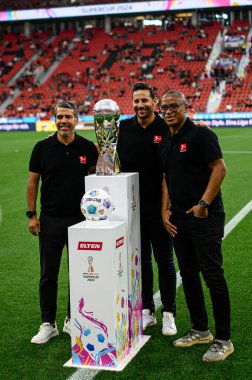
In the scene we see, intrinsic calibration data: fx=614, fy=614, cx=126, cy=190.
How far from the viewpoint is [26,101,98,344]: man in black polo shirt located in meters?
5.36

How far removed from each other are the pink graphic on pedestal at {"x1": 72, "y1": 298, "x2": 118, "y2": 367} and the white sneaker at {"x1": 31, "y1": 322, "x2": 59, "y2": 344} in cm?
61

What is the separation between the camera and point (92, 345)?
474 centimetres

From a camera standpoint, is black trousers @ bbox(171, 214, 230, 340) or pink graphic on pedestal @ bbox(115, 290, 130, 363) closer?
pink graphic on pedestal @ bbox(115, 290, 130, 363)

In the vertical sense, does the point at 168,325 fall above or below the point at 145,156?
below

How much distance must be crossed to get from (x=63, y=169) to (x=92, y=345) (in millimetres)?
1546

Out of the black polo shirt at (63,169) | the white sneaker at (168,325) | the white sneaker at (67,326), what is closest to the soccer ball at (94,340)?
the white sneaker at (67,326)

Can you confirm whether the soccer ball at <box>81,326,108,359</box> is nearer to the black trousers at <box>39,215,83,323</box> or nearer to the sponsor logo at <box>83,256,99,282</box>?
the sponsor logo at <box>83,256,99,282</box>

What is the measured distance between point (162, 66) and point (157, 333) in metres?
46.5

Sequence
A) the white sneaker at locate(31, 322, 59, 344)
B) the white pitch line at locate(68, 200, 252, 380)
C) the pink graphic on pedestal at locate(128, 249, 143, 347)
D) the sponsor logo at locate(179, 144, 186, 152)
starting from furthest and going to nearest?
the white sneaker at locate(31, 322, 59, 344) → the pink graphic on pedestal at locate(128, 249, 143, 347) → the sponsor logo at locate(179, 144, 186, 152) → the white pitch line at locate(68, 200, 252, 380)

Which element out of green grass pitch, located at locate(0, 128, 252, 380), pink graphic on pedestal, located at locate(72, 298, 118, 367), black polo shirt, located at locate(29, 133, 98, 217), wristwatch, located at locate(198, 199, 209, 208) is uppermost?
black polo shirt, located at locate(29, 133, 98, 217)

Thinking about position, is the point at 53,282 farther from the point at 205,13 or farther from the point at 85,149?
the point at 205,13

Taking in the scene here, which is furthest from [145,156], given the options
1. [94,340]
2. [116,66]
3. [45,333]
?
[116,66]

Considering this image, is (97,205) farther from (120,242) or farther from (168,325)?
(168,325)

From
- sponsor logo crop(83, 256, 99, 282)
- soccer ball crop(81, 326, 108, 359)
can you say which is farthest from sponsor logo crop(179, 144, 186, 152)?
soccer ball crop(81, 326, 108, 359)
